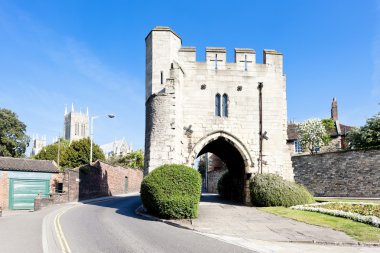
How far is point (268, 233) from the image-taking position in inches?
457

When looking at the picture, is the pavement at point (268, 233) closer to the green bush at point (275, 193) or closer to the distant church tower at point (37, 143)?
the green bush at point (275, 193)

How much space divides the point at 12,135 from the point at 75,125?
7687 centimetres

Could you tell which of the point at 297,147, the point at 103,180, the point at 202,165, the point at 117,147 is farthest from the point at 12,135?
the point at 117,147

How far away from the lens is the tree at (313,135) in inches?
1804

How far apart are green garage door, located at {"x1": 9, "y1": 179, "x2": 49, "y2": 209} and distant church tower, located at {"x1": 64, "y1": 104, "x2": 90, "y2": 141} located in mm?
100217

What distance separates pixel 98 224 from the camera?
1372cm

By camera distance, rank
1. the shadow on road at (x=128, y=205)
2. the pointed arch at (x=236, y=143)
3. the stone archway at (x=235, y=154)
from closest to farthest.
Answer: the shadow on road at (x=128, y=205), the stone archway at (x=235, y=154), the pointed arch at (x=236, y=143)

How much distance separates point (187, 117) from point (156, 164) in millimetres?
3898

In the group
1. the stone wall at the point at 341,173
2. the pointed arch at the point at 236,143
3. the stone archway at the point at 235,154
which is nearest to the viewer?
the stone archway at the point at 235,154

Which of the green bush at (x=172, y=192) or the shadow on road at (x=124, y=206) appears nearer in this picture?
the green bush at (x=172, y=192)

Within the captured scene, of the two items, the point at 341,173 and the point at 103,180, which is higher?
the point at 341,173

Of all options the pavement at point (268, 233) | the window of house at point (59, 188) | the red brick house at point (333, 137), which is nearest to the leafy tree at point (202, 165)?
the red brick house at point (333, 137)

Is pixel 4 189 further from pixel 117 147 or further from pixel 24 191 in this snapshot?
pixel 117 147

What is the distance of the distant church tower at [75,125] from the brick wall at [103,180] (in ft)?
275
